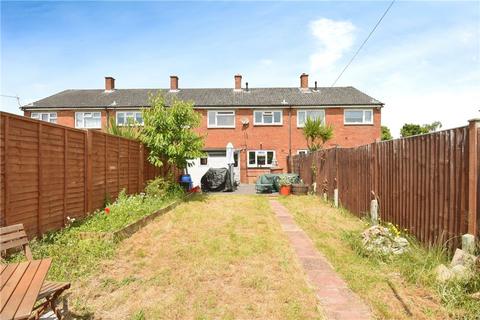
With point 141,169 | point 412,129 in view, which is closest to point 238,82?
point 141,169

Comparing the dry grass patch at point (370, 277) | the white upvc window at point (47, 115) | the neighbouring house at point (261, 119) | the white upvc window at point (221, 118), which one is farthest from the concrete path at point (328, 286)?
the white upvc window at point (47, 115)

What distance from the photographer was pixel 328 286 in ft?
13.8

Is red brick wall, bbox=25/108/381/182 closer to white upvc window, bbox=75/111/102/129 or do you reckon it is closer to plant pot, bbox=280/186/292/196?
white upvc window, bbox=75/111/102/129

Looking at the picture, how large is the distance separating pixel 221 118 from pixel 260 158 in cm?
453

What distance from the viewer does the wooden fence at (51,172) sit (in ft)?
16.4

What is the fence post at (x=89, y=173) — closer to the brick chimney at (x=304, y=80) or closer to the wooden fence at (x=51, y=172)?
the wooden fence at (x=51, y=172)

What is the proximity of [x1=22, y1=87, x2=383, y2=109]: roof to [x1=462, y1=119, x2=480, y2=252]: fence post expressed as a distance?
20.8 m

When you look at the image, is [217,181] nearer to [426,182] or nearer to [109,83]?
[426,182]

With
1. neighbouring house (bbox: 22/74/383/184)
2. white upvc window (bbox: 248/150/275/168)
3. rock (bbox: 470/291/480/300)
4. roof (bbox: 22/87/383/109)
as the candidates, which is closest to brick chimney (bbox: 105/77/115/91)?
roof (bbox: 22/87/383/109)

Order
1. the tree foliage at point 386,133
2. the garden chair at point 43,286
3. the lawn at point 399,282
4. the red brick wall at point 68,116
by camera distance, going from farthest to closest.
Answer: the tree foliage at point 386,133
the red brick wall at point 68,116
the lawn at point 399,282
the garden chair at point 43,286

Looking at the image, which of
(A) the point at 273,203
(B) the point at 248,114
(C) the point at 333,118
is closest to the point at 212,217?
Answer: (A) the point at 273,203

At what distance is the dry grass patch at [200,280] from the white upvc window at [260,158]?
16.7m

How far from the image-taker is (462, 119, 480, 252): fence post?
13.3 ft

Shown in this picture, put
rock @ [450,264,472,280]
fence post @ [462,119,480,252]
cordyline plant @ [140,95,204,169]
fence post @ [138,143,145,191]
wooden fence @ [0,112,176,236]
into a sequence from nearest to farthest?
rock @ [450,264,472,280], fence post @ [462,119,480,252], wooden fence @ [0,112,176,236], fence post @ [138,143,145,191], cordyline plant @ [140,95,204,169]
